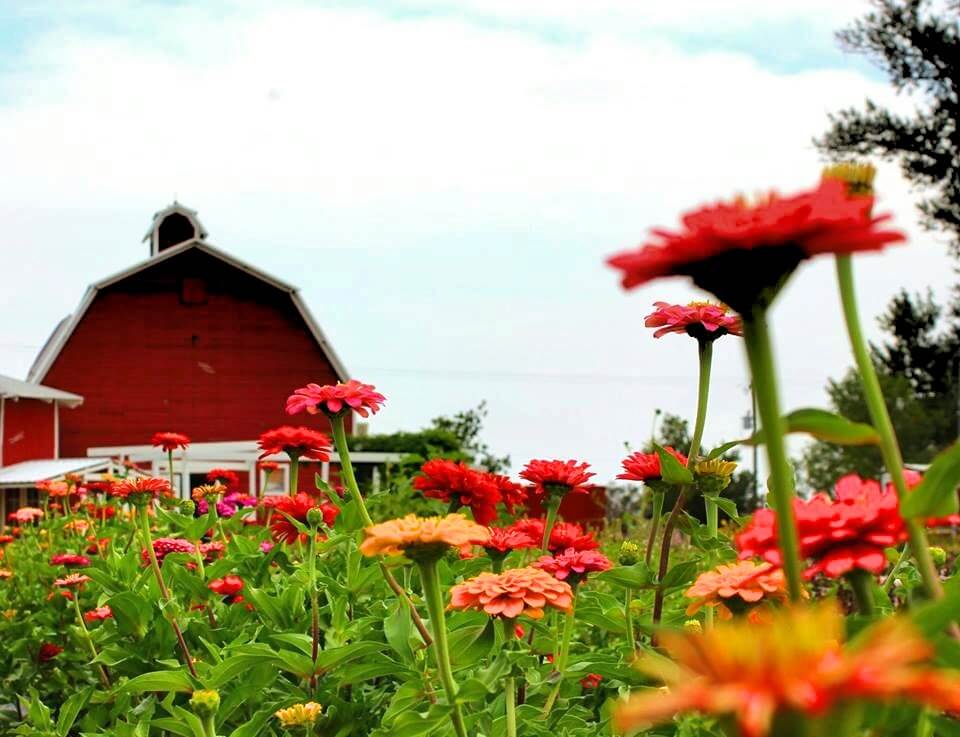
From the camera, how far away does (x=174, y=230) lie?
18750 mm

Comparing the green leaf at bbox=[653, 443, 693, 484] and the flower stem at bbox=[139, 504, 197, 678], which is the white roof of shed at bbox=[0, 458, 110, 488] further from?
the green leaf at bbox=[653, 443, 693, 484]

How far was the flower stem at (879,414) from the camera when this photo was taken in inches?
33.0

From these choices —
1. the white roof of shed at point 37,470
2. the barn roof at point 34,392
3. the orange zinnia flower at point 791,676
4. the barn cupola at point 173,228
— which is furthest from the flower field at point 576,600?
the barn cupola at point 173,228

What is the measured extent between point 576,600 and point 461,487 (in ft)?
1.10

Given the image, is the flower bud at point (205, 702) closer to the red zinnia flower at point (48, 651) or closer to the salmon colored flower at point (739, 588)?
the salmon colored flower at point (739, 588)

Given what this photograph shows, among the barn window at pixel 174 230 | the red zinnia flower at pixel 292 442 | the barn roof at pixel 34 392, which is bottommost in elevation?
the red zinnia flower at pixel 292 442

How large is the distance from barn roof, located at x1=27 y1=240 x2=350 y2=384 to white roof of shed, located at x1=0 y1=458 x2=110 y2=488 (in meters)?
1.77

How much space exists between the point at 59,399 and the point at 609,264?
16594 mm

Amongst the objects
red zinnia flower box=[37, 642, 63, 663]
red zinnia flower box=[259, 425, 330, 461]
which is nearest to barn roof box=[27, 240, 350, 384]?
red zinnia flower box=[37, 642, 63, 663]

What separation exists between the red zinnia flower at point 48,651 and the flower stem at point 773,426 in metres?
3.37

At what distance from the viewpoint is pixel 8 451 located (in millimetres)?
15477

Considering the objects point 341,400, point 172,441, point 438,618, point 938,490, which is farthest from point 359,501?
point 172,441

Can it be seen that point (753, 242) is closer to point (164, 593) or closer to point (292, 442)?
point (292, 442)

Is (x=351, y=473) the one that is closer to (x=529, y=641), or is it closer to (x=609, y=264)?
(x=529, y=641)
